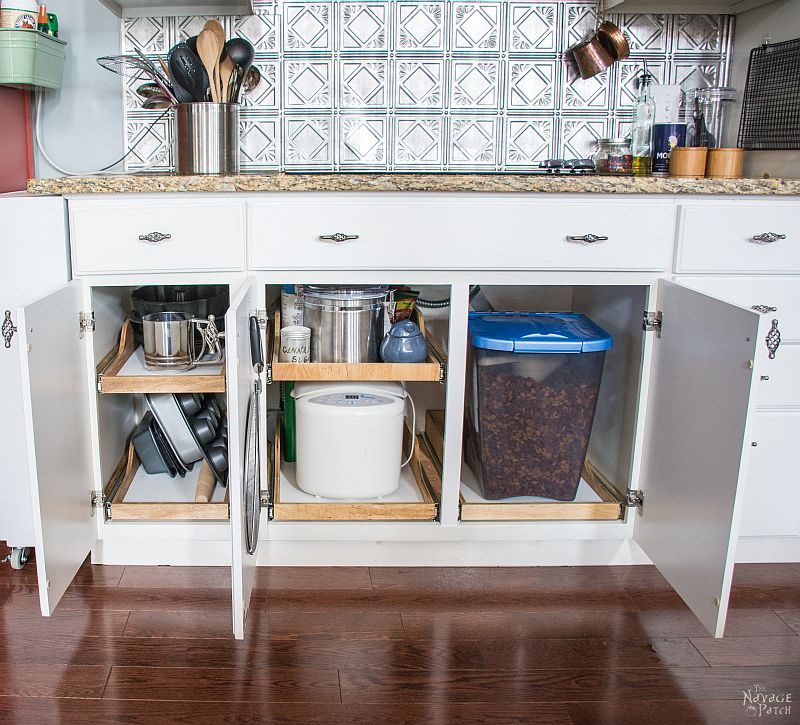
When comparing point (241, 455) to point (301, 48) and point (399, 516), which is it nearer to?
point (399, 516)

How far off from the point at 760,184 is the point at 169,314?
4.52 ft

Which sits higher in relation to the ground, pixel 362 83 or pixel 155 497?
pixel 362 83

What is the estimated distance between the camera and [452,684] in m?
1.55

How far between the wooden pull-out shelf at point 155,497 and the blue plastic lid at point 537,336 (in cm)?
72

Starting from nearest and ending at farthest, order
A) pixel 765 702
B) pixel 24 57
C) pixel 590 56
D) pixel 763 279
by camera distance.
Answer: pixel 765 702 < pixel 763 279 < pixel 24 57 < pixel 590 56

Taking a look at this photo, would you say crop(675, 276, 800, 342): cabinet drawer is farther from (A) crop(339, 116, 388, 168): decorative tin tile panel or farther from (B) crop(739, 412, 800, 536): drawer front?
(A) crop(339, 116, 388, 168): decorative tin tile panel

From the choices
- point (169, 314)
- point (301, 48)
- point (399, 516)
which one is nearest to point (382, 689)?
point (399, 516)

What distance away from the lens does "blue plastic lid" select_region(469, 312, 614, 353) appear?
1886 millimetres

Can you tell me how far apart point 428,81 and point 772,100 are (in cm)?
91

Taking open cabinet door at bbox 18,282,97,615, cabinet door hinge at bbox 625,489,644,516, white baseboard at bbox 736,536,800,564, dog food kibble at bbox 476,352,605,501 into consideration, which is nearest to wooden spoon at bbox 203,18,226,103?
open cabinet door at bbox 18,282,97,615

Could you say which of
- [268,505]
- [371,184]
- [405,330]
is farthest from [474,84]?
[268,505]

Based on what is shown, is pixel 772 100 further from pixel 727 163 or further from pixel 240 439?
pixel 240 439

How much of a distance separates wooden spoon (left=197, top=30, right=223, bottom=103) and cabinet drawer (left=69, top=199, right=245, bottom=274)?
0.40 m

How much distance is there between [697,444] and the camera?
1.66m
